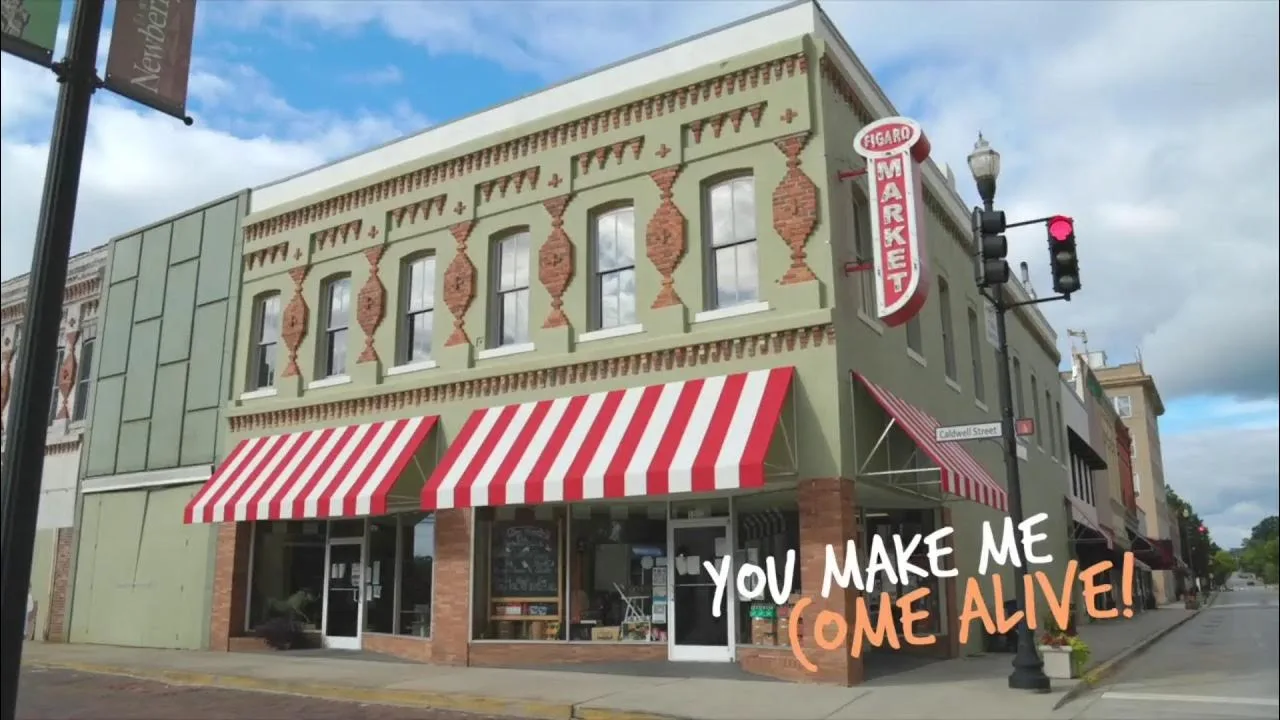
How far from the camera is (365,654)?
55.9 feet

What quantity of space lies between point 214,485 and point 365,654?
4.61 metres

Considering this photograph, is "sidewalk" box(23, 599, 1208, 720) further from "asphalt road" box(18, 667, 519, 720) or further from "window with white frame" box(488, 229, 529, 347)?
"window with white frame" box(488, 229, 529, 347)

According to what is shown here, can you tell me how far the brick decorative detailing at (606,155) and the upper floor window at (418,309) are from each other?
12.4ft

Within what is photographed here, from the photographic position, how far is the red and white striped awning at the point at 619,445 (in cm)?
1248

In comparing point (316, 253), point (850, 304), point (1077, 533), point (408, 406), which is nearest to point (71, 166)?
point (850, 304)

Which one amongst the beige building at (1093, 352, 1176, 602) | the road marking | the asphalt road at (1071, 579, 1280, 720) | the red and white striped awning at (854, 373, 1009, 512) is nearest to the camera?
the asphalt road at (1071, 579, 1280, 720)

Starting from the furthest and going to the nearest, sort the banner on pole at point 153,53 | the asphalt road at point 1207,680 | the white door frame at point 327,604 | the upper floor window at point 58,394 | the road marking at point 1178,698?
1. the upper floor window at point 58,394
2. the white door frame at point 327,604
3. the road marking at point 1178,698
4. the banner on pole at point 153,53
5. the asphalt road at point 1207,680

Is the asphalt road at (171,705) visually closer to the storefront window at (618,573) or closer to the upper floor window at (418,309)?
the storefront window at (618,573)

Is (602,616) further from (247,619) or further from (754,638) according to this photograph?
(247,619)

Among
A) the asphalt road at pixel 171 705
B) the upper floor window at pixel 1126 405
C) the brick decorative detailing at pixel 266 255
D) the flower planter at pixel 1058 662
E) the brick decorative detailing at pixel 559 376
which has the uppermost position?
the upper floor window at pixel 1126 405

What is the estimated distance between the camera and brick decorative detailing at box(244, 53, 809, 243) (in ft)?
48.3

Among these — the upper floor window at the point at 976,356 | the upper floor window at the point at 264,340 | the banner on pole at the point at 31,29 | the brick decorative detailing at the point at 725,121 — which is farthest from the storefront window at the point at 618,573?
the banner on pole at the point at 31,29

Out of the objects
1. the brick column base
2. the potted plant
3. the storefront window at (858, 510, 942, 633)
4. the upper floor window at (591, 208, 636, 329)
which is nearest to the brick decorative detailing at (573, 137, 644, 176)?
the upper floor window at (591, 208, 636, 329)

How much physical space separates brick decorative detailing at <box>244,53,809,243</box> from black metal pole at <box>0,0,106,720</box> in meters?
10.1
